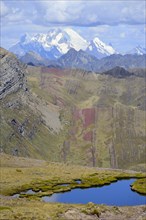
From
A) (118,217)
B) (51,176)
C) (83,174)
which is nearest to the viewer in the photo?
(118,217)

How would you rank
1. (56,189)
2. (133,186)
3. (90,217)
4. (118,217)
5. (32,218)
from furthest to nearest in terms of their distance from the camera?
(133,186)
(56,189)
(118,217)
(90,217)
(32,218)

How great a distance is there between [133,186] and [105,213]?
259 feet

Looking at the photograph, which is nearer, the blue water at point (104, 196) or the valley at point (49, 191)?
the valley at point (49, 191)

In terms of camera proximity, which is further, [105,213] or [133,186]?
[133,186]

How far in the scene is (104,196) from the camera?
5251 inches

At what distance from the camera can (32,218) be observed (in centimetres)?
6850

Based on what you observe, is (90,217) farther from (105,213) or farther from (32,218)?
(32,218)

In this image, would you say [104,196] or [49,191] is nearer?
[104,196]

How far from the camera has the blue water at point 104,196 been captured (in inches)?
4815

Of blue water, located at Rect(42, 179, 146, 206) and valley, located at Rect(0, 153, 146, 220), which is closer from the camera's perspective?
valley, located at Rect(0, 153, 146, 220)

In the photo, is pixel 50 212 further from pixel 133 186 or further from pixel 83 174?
pixel 83 174

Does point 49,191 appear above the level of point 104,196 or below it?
above

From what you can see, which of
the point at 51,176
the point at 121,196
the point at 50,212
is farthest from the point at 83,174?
the point at 50,212

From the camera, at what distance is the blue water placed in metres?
122
